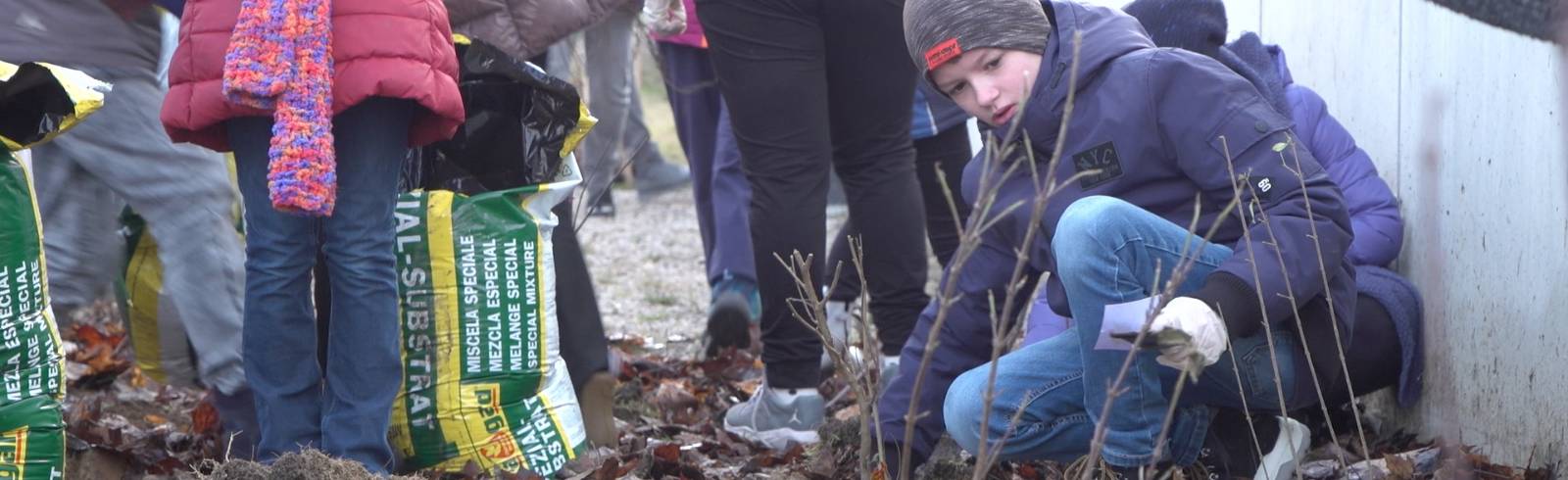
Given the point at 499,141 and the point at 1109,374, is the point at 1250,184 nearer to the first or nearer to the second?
the point at 1109,374

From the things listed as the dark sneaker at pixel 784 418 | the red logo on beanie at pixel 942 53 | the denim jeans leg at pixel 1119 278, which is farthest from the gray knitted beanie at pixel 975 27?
the dark sneaker at pixel 784 418

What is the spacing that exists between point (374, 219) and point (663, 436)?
105 centimetres

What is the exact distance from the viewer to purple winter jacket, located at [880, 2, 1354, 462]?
8.39 ft

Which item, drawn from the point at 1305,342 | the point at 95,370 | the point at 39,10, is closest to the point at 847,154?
the point at 1305,342

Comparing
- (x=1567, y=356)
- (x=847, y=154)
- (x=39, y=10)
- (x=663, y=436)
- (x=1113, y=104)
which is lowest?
(x=663, y=436)

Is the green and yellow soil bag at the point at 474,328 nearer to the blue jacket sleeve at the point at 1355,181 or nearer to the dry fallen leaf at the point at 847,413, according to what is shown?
the dry fallen leaf at the point at 847,413

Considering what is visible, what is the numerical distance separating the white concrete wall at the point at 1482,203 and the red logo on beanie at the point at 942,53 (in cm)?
76

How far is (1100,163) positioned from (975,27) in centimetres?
29

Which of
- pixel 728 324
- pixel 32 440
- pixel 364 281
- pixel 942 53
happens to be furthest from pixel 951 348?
pixel 728 324

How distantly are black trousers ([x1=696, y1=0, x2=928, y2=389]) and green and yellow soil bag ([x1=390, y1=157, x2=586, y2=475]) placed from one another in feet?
1.63

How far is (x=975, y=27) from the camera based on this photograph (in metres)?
2.79

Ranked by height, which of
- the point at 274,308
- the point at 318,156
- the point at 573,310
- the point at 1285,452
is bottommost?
the point at 1285,452

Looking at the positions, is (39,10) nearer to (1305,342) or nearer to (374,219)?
(374,219)

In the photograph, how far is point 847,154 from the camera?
3854 millimetres
